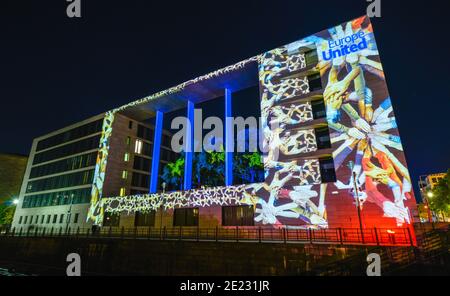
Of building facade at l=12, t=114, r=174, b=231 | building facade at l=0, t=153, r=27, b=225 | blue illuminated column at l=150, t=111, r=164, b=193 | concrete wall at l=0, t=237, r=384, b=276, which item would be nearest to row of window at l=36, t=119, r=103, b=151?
building facade at l=12, t=114, r=174, b=231

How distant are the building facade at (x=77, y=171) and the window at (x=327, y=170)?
3138 centimetres

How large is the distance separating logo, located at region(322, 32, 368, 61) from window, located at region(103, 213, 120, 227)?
108ft

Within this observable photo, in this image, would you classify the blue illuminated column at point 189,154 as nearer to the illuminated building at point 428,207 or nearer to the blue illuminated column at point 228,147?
the blue illuminated column at point 228,147

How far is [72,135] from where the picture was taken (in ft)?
163

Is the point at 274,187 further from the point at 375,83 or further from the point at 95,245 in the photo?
the point at 95,245

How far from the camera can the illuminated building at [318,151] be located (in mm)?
21484

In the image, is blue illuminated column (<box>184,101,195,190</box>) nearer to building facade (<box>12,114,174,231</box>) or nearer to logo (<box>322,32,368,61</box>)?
building facade (<box>12,114,174,231</box>)

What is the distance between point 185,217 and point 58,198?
2978 cm

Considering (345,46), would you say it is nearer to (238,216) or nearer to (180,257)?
(238,216)

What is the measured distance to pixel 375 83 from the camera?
23.7 metres

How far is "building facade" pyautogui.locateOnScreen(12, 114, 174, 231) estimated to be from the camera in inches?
1646

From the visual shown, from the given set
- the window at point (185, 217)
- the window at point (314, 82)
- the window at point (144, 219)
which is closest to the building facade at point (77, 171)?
the window at point (144, 219)

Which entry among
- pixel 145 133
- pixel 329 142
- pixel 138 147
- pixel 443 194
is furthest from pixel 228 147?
pixel 443 194
